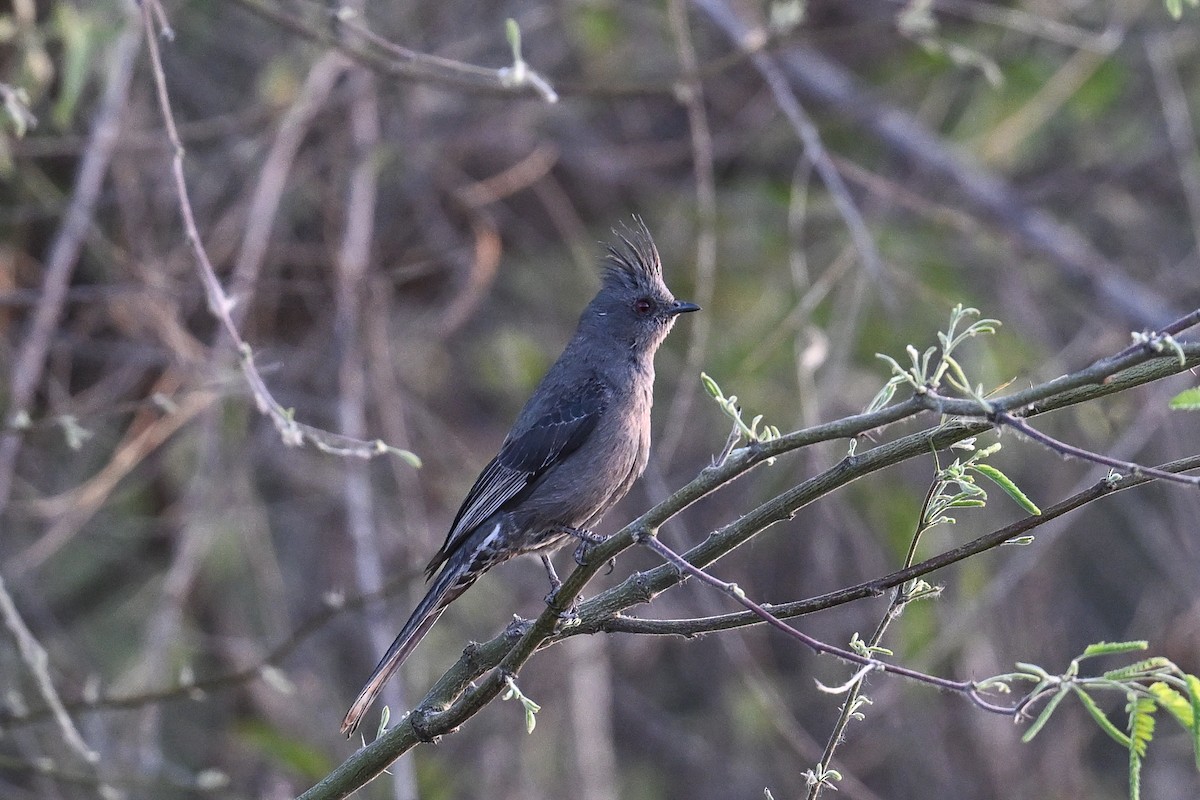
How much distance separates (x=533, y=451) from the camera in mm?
4945

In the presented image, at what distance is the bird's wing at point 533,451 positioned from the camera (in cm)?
485

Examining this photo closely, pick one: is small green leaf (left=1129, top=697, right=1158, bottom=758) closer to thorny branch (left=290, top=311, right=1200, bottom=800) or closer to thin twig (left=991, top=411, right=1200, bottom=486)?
thorny branch (left=290, top=311, right=1200, bottom=800)

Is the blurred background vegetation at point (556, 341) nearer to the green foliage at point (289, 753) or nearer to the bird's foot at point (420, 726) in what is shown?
the green foliage at point (289, 753)

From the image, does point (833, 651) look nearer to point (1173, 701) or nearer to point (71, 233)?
point (1173, 701)

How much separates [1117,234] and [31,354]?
21.0 feet

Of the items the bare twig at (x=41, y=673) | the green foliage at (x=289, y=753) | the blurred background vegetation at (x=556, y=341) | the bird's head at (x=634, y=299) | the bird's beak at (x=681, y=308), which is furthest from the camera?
the blurred background vegetation at (x=556, y=341)

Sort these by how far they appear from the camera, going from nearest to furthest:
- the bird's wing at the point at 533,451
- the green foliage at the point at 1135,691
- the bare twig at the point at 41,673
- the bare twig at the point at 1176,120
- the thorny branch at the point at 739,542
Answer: the green foliage at the point at 1135,691
the thorny branch at the point at 739,542
the bare twig at the point at 41,673
the bird's wing at the point at 533,451
the bare twig at the point at 1176,120

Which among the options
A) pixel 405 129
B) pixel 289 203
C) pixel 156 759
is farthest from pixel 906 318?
pixel 156 759

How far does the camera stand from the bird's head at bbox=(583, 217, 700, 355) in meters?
5.49

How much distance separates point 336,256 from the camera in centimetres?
646

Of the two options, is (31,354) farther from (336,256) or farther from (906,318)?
(906,318)

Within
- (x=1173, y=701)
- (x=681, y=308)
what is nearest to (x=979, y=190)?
(x=681, y=308)

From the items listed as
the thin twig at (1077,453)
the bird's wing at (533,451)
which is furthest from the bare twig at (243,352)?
the thin twig at (1077,453)

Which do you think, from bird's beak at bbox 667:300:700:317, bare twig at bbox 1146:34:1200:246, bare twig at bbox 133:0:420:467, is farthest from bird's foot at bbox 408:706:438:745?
bare twig at bbox 1146:34:1200:246
